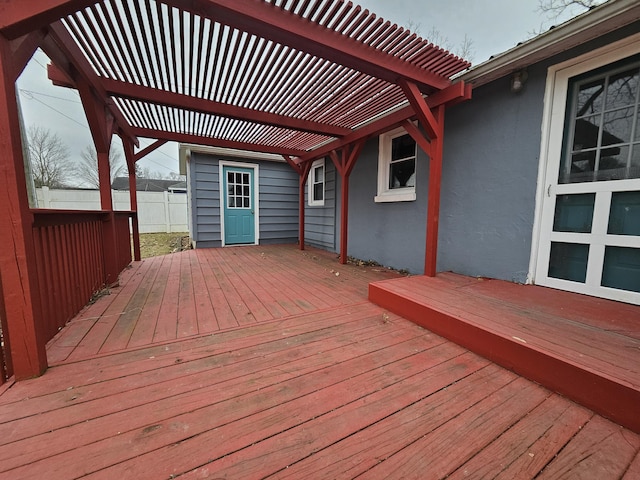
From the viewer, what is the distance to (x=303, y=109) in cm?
333

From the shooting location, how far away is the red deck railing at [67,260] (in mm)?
1677

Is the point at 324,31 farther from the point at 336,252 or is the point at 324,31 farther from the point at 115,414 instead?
the point at 336,252

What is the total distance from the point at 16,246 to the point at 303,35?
2.08 meters

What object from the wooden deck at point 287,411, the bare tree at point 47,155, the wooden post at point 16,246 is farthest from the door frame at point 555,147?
the bare tree at point 47,155

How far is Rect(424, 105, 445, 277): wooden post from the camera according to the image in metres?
2.63

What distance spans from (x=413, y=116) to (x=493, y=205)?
4.24 feet

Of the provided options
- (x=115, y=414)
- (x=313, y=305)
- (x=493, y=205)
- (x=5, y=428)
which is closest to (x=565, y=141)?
(x=493, y=205)

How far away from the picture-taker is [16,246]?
1256mm

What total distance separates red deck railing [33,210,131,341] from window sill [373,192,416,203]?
3.50 m

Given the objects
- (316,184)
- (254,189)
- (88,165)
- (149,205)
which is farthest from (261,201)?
(88,165)

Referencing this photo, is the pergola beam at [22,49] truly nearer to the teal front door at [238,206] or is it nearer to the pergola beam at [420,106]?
the pergola beam at [420,106]

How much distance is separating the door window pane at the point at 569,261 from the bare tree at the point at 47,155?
1788 centimetres

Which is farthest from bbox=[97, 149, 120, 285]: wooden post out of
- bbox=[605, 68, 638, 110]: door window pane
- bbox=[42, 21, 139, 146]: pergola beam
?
bbox=[605, 68, 638, 110]: door window pane

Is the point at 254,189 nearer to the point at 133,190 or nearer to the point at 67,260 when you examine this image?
the point at 133,190
